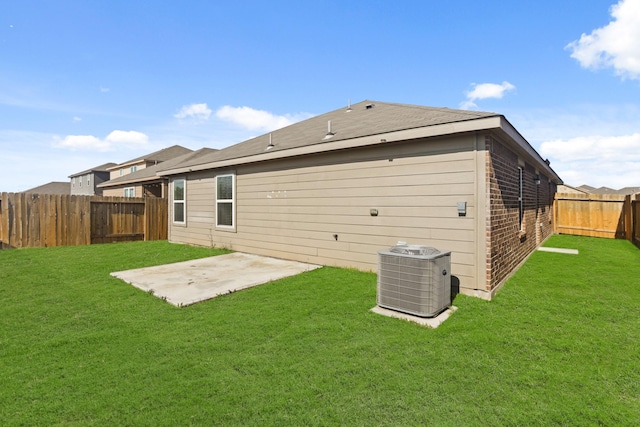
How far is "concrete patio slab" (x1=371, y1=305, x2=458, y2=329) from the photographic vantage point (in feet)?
12.1

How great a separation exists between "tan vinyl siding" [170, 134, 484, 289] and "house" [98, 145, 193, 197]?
8414 mm

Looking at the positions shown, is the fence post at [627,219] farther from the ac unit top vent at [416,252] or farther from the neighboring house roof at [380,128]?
the ac unit top vent at [416,252]

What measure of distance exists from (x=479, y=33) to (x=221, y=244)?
34.5ft

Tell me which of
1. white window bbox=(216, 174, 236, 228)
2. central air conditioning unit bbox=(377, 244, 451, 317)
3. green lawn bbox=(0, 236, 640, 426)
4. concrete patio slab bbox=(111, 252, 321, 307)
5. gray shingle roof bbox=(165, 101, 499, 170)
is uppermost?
gray shingle roof bbox=(165, 101, 499, 170)

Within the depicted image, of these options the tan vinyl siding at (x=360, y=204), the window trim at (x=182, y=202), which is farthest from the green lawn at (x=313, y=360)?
the window trim at (x=182, y=202)

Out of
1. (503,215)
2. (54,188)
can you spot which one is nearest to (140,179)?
(503,215)

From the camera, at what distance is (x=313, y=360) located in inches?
111

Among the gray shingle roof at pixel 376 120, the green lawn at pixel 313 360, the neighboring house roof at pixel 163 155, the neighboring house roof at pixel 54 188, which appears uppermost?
the neighboring house roof at pixel 163 155

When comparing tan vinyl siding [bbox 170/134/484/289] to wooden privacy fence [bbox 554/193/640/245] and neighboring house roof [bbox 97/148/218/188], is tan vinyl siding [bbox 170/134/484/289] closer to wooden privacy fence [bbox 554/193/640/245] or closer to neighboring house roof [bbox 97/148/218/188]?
neighboring house roof [bbox 97/148/218/188]

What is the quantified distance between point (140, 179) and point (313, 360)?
16.5 meters

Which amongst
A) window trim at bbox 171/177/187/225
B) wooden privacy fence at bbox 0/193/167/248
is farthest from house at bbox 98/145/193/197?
window trim at bbox 171/177/187/225

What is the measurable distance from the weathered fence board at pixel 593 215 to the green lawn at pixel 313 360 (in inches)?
458

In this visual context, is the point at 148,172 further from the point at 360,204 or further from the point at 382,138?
the point at 382,138

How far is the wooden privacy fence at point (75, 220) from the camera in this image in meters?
10.2
